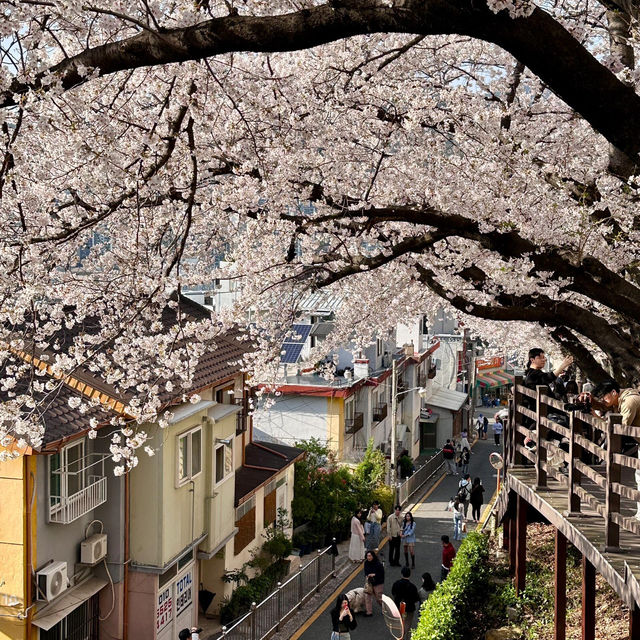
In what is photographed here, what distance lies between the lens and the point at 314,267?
9.95 meters

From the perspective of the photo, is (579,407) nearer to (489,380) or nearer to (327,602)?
(327,602)

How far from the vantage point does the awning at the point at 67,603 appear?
12.2 meters

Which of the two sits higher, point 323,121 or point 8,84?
point 323,121

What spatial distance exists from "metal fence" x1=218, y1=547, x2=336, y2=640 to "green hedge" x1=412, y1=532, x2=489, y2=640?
12.5 ft

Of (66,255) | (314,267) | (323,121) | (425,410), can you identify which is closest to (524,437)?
(314,267)

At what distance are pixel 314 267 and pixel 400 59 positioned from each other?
14.3 feet

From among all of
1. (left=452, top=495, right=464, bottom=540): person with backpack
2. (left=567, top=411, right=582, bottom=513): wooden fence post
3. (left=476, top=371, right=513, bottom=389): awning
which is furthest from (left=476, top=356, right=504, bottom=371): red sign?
(left=567, top=411, right=582, bottom=513): wooden fence post

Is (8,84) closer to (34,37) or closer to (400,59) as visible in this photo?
(34,37)

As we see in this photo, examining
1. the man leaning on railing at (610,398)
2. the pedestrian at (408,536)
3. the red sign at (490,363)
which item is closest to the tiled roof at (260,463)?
the pedestrian at (408,536)

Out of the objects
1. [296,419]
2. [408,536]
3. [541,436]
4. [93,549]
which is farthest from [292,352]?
[541,436]

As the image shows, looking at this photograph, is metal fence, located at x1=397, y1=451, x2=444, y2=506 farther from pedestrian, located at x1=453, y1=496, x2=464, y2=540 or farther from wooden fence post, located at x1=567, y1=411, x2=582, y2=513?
wooden fence post, located at x1=567, y1=411, x2=582, y2=513

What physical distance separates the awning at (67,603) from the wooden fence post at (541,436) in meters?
7.97

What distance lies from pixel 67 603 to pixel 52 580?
1043 millimetres

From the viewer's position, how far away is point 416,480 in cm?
3030
